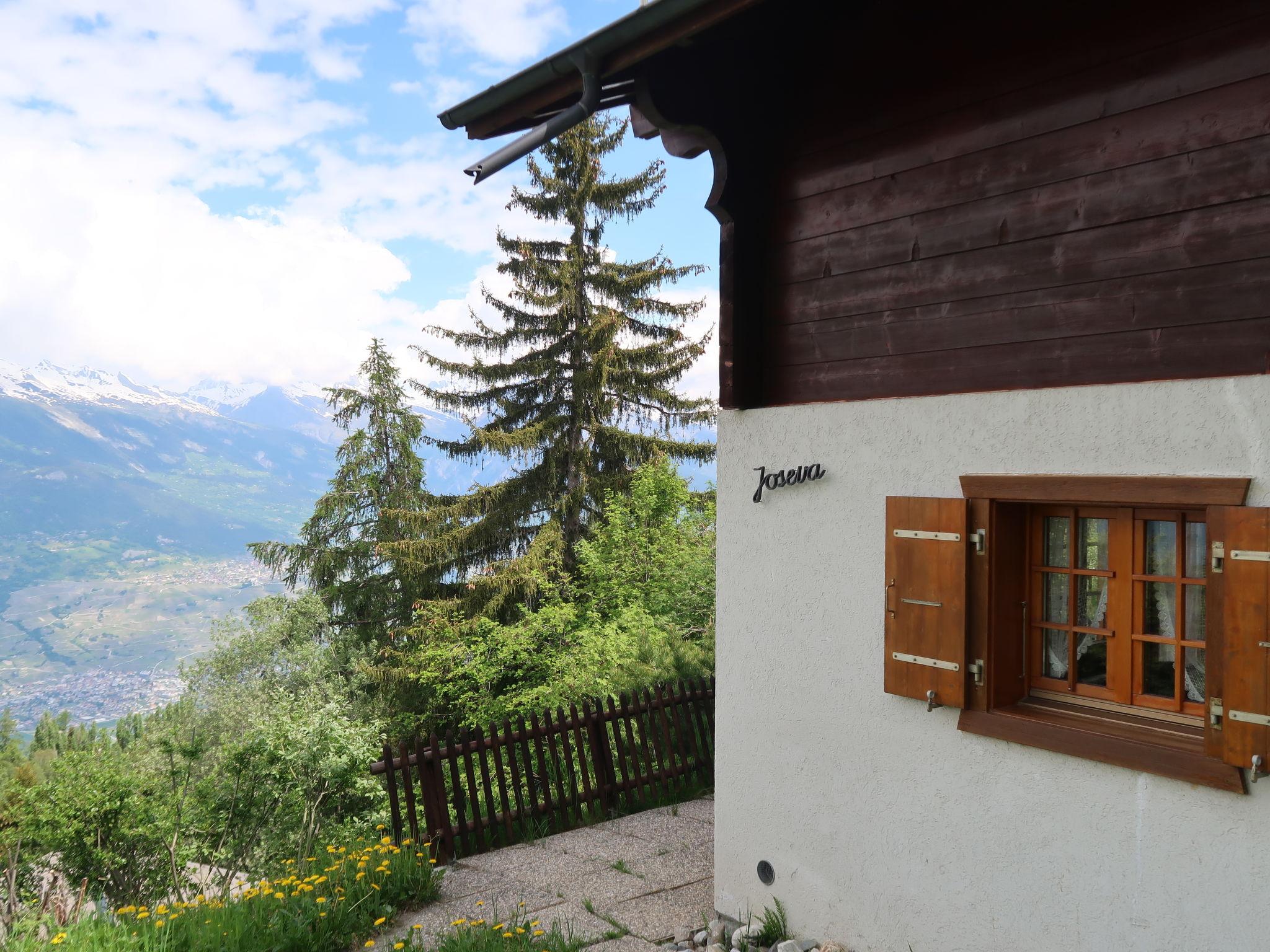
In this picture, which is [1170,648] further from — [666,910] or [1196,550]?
[666,910]

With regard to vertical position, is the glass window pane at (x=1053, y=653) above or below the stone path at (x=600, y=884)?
above

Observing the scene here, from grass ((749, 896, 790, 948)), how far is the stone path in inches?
16.7

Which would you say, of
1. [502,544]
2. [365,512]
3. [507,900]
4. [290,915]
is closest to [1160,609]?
[507,900]

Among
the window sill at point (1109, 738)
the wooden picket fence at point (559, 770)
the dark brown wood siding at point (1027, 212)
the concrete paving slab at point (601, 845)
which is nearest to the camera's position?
the window sill at point (1109, 738)

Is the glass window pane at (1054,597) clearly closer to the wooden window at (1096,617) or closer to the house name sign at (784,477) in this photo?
the wooden window at (1096,617)

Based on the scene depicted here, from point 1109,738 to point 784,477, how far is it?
1.88 meters

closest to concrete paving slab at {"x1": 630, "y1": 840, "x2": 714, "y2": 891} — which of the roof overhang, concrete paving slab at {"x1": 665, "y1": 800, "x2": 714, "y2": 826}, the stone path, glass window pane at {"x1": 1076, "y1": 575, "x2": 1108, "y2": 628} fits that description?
the stone path

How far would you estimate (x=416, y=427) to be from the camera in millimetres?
26016

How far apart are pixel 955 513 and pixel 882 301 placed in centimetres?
108

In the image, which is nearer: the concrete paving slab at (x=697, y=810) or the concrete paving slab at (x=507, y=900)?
the concrete paving slab at (x=507, y=900)

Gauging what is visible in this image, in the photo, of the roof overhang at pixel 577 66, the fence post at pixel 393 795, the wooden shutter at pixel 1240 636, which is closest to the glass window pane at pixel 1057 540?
the wooden shutter at pixel 1240 636

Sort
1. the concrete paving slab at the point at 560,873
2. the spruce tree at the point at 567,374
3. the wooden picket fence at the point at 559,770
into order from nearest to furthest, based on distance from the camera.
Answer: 1. the concrete paving slab at the point at 560,873
2. the wooden picket fence at the point at 559,770
3. the spruce tree at the point at 567,374

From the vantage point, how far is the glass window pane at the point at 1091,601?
3744 mm

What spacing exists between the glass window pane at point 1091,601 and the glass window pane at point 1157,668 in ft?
0.60
